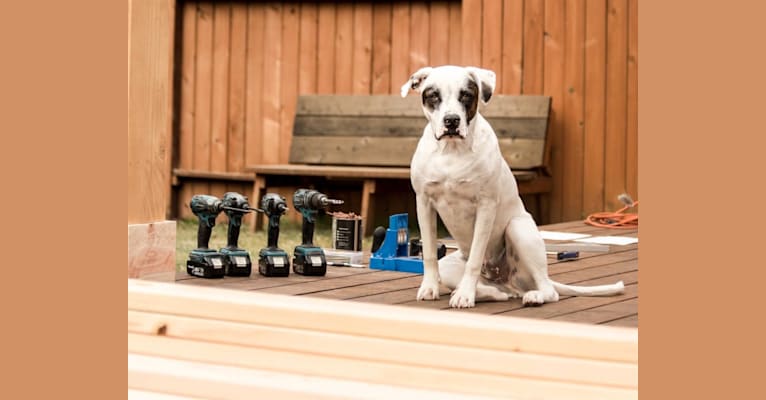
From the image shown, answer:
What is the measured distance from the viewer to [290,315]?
11.2 ft

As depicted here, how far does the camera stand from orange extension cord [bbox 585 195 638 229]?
21.7ft

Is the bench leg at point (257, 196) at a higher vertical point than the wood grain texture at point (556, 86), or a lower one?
lower

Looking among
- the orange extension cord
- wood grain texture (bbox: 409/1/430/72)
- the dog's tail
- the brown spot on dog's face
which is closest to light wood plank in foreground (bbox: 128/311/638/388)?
the brown spot on dog's face

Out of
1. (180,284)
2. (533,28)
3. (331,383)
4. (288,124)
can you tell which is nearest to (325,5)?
(288,124)

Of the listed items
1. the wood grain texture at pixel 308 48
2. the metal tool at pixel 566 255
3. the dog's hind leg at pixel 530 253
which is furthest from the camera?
the wood grain texture at pixel 308 48

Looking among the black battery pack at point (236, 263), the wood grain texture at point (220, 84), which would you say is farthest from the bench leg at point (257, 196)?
the black battery pack at point (236, 263)

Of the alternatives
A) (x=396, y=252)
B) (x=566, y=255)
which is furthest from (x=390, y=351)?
(x=566, y=255)

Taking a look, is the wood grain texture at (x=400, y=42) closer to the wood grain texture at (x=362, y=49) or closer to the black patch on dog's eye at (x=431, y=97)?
the wood grain texture at (x=362, y=49)

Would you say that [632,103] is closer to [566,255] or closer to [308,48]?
[308,48]

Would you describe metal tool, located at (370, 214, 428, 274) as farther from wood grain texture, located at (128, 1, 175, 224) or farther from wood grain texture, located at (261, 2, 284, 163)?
wood grain texture, located at (261, 2, 284, 163)

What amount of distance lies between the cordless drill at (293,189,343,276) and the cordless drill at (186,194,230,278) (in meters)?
0.30

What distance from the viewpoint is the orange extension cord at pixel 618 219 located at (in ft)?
21.7

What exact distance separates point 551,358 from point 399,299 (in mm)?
822

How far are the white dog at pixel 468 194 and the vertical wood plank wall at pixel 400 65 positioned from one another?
3.68 meters
